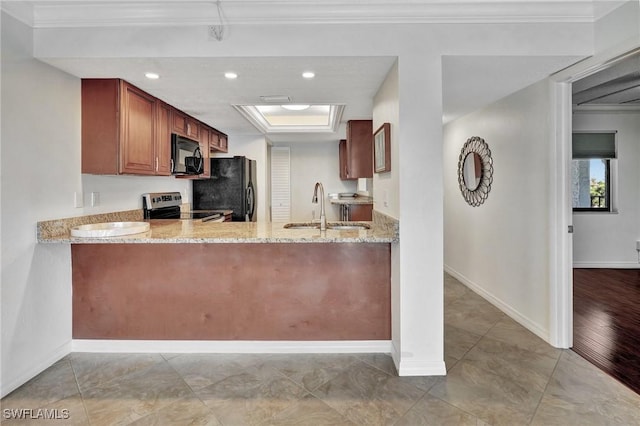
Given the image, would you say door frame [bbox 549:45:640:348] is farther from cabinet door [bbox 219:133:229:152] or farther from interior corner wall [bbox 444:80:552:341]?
cabinet door [bbox 219:133:229:152]

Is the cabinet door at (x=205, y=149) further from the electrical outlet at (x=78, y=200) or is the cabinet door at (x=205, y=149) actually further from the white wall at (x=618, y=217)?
the white wall at (x=618, y=217)

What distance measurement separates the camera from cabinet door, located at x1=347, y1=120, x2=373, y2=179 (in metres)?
3.86

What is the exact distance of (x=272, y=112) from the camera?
480cm

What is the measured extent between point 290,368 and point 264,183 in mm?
3525

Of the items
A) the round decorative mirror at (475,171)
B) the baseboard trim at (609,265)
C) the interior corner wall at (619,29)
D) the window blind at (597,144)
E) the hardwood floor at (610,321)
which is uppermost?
the interior corner wall at (619,29)

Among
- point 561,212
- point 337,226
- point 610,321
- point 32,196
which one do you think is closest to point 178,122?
point 32,196

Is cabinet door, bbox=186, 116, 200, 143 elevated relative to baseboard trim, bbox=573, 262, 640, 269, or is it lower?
elevated

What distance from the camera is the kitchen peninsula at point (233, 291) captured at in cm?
254

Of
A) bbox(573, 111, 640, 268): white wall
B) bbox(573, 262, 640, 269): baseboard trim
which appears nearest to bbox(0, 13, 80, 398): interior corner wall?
bbox(573, 111, 640, 268): white wall

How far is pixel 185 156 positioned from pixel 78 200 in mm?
1238

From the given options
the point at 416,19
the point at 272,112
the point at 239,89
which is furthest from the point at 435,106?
the point at 272,112

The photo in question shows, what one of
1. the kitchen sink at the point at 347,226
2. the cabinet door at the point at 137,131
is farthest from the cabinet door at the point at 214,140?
the kitchen sink at the point at 347,226

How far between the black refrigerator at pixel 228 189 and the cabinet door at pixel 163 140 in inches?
52.4

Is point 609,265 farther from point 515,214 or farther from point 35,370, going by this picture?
point 35,370
